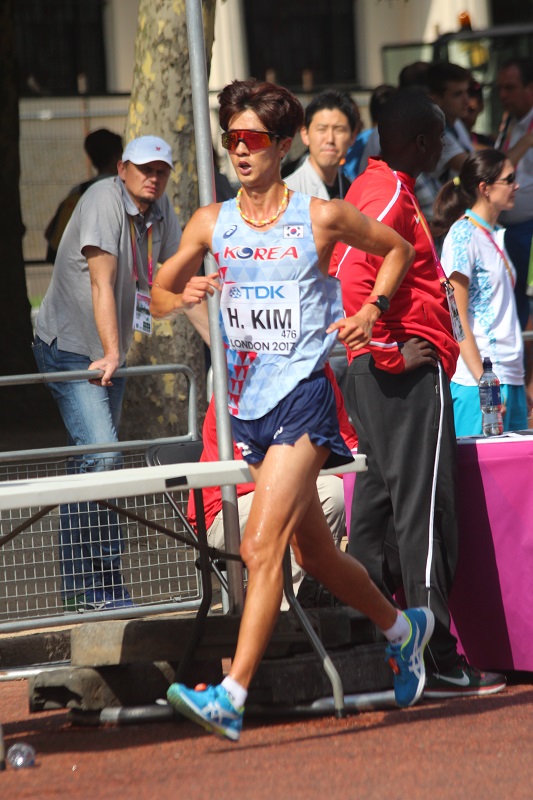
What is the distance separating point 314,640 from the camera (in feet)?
17.6

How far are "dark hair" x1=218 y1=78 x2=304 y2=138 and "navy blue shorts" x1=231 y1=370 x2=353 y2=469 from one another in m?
0.89

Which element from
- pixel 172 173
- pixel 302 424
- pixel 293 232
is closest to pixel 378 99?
pixel 172 173

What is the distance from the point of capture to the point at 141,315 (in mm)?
7273

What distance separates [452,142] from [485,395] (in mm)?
3349

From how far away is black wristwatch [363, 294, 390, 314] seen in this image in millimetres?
5320

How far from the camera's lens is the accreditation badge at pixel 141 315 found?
285 inches

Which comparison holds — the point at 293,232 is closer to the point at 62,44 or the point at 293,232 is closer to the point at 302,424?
the point at 302,424

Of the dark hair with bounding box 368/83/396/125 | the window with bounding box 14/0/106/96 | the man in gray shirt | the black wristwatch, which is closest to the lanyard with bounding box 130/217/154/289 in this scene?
the man in gray shirt

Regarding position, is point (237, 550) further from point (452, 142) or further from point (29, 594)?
point (452, 142)

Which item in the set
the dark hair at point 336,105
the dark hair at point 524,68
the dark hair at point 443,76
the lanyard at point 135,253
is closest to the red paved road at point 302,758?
the lanyard at point 135,253

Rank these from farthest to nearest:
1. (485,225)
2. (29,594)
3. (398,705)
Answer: (485,225)
(29,594)
(398,705)

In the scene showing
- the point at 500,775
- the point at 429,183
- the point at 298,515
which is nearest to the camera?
the point at 500,775

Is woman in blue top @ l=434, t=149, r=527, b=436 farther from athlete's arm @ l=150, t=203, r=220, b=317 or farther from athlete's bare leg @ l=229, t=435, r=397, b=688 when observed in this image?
athlete's bare leg @ l=229, t=435, r=397, b=688

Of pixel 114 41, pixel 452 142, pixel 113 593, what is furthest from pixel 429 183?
pixel 114 41
